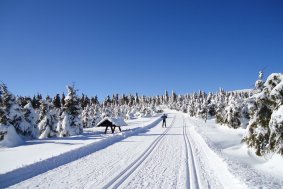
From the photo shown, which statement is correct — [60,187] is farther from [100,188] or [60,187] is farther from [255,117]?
[255,117]

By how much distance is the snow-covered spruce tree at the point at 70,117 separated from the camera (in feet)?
129

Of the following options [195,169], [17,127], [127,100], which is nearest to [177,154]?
[195,169]

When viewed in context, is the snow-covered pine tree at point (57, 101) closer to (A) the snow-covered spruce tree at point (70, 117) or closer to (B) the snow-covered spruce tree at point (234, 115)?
(A) the snow-covered spruce tree at point (70, 117)

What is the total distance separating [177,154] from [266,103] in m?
5.98

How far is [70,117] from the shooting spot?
131 feet

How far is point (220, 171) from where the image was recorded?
11.3m

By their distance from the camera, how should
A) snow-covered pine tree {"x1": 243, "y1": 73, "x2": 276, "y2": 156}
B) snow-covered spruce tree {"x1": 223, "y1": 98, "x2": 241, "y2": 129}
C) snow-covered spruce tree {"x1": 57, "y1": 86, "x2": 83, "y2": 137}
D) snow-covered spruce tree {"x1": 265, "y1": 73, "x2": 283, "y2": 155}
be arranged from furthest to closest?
snow-covered spruce tree {"x1": 57, "y1": 86, "x2": 83, "y2": 137}, snow-covered spruce tree {"x1": 223, "y1": 98, "x2": 241, "y2": 129}, snow-covered pine tree {"x1": 243, "y1": 73, "x2": 276, "y2": 156}, snow-covered spruce tree {"x1": 265, "y1": 73, "x2": 283, "y2": 155}

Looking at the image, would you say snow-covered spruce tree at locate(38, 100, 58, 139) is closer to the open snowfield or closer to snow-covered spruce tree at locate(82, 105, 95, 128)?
the open snowfield

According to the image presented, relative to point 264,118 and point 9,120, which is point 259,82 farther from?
point 9,120

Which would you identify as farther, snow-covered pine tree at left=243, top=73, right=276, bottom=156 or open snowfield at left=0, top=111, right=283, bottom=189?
snow-covered pine tree at left=243, top=73, right=276, bottom=156

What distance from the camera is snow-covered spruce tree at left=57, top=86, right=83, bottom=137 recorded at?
3919cm

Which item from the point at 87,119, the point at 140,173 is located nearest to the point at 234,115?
the point at 140,173

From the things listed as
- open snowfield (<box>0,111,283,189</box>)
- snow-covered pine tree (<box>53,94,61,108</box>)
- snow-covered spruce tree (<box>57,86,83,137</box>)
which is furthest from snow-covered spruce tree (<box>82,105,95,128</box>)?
open snowfield (<box>0,111,283,189</box>)

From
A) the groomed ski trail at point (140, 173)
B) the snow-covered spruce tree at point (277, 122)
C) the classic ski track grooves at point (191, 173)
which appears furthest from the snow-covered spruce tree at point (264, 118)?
the classic ski track grooves at point (191, 173)
